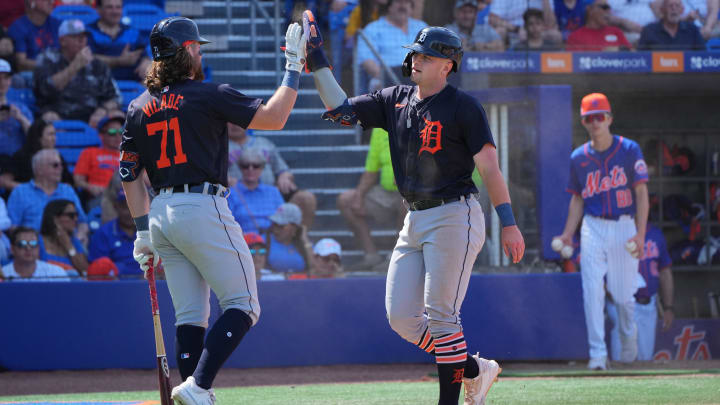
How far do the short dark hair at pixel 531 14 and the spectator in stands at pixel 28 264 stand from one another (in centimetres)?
478

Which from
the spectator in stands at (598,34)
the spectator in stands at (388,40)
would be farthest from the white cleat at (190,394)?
the spectator in stands at (598,34)

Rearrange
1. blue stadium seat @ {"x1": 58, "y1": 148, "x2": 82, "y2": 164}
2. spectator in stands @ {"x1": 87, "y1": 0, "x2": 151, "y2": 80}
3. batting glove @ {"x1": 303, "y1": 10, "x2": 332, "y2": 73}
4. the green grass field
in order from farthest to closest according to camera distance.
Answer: spectator in stands @ {"x1": 87, "y1": 0, "x2": 151, "y2": 80}, blue stadium seat @ {"x1": 58, "y1": 148, "x2": 82, "y2": 164}, the green grass field, batting glove @ {"x1": 303, "y1": 10, "x2": 332, "y2": 73}

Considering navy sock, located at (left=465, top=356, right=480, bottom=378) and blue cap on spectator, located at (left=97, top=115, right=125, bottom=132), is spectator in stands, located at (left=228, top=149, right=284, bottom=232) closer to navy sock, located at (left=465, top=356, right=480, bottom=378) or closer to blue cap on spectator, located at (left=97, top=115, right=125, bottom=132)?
blue cap on spectator, located at (left=97, top=115, right=125, bottom=132)

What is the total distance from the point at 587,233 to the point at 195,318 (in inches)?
165

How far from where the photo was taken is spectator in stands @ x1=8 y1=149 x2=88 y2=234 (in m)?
7.71

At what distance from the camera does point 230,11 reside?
9.31 m

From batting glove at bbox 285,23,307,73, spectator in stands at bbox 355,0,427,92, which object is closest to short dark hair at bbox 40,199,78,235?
spectator in stands at bbox 355,0,427,92

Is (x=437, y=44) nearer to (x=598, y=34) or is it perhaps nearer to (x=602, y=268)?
(x=602, y=268)

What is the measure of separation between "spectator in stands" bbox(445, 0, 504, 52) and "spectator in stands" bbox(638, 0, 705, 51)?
1555 millimetres

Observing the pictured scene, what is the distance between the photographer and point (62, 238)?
7.80 m

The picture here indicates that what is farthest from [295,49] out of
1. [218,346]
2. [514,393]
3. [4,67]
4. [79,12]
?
[79,12]

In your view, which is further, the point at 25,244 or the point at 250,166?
the point at 250,166

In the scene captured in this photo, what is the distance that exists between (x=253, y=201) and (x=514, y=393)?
3.06 meters

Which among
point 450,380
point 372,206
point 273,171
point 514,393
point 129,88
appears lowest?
point 514,393
